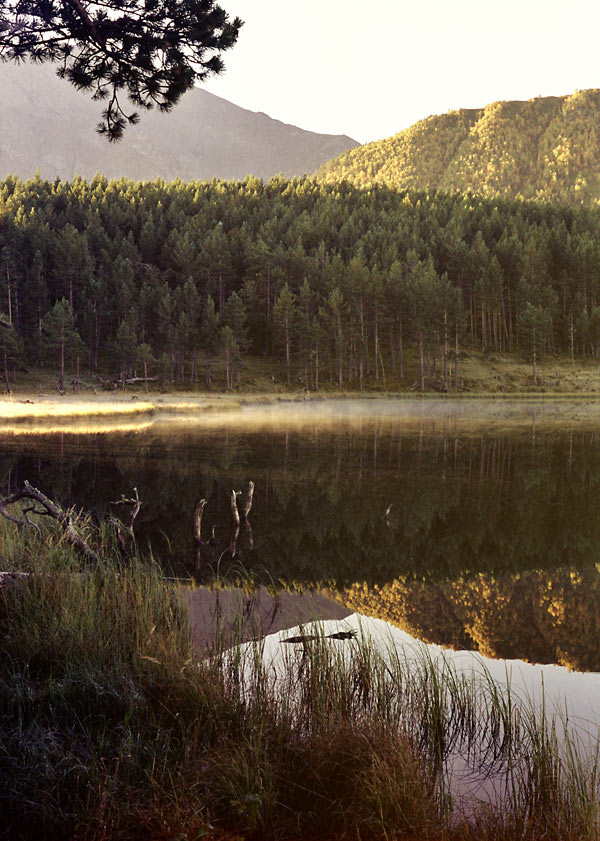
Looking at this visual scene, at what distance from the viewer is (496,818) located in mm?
5203

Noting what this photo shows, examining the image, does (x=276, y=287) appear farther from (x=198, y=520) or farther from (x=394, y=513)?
(x=198, y=520)

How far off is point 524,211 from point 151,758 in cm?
17108

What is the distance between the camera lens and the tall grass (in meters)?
4.98

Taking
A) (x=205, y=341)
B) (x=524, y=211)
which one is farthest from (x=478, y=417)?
(x=524, y=211)

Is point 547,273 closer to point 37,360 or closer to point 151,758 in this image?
point 37,360

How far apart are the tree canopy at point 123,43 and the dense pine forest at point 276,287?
81.4m

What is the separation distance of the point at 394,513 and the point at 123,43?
52.0 feet

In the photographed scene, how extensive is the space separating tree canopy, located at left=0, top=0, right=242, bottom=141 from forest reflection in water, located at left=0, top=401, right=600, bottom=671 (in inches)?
364

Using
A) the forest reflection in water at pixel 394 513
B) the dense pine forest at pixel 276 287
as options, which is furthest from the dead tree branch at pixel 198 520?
the dense pine forest at pixel 276 287

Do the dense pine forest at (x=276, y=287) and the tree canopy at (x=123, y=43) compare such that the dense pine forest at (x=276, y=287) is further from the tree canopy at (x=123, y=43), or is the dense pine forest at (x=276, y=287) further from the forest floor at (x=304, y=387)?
the tree canopy at (x=123, y=43)

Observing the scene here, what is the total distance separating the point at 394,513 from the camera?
21938 millimetres

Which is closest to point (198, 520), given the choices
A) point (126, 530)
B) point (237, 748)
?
point (126, 530)

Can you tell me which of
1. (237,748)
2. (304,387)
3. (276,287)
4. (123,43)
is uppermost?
(276,287)

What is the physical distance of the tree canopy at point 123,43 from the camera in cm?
920
